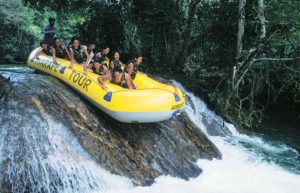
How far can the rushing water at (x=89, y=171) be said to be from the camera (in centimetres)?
561

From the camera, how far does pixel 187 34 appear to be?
1289cm

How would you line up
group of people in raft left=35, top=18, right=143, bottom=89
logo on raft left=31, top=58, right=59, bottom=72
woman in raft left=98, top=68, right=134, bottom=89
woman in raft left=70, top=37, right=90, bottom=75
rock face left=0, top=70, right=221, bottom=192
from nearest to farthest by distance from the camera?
rock face left=0, top=70, right=221, bottom=192, woman in raft left=98, top=68, right=134, bottom=89, group of people in raft left=35, top=18, right=143, bottom=89, logo on raft left=31, top=58, right=59, bottom=72, woman in raft left=70, top=37, right=90, bottom=75

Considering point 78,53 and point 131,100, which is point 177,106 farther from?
point 78,53

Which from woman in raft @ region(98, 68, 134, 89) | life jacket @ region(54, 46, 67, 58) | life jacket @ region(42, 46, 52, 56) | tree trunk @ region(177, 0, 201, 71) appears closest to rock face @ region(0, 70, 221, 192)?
woman in raft @ region(98, 68, 134, 89)

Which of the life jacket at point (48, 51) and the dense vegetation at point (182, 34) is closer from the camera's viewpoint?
the life jacket at point (48, 51)

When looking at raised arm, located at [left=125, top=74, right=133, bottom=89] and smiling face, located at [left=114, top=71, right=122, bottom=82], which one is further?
raised arm, located at [left=125, top=74, right=133, bottom=89]

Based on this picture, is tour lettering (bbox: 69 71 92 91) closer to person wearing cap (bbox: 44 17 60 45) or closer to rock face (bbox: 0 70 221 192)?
rock face (bbox: 0 70 221 192)

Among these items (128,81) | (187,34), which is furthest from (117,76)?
(187,34)

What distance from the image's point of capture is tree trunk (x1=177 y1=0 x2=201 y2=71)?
12.5 m

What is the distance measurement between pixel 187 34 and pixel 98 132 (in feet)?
23.4

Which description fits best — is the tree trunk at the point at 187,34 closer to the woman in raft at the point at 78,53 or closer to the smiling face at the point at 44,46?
the woman in raft at the point at 78,53

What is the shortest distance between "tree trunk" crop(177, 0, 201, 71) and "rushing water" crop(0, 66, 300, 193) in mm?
5266

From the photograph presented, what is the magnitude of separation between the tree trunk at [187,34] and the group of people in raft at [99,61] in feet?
14.0

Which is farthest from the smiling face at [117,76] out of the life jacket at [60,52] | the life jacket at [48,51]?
the life jacket at [48,51]
